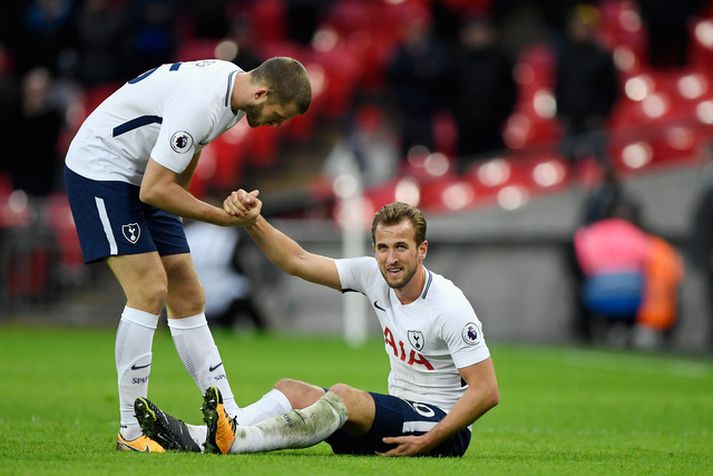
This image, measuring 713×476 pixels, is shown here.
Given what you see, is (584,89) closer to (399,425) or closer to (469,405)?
(399,425)

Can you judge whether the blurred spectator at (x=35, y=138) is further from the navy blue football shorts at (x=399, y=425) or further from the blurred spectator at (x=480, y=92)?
the navy blue football shorts at (x=399, y=425)

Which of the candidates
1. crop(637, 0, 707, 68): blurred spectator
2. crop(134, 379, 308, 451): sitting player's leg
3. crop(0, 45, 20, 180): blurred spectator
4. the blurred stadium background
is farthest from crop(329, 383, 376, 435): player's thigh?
crop(637, 0, 707, 68): blurred spectator

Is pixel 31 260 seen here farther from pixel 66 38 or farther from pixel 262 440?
pixel 262 440

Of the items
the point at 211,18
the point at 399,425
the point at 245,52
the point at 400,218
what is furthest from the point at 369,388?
the point at 211,18

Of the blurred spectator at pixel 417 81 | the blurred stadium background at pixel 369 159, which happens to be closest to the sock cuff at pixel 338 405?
the blurred stadium background at pixel 369 159

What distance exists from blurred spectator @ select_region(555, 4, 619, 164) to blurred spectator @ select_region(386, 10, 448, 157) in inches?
64.2

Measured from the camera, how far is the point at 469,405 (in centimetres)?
661

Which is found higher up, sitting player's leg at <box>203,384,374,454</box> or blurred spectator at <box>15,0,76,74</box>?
blurred spectator at <box>15,0,76,74</box>

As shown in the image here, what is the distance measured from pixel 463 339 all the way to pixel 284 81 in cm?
161

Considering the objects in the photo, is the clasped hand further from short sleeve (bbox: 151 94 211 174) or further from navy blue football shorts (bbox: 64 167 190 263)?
navy blue football shorts (bbox: 64 167 190 263)

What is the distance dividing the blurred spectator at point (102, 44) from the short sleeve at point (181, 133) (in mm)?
12738

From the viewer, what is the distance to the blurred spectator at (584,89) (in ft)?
58.1

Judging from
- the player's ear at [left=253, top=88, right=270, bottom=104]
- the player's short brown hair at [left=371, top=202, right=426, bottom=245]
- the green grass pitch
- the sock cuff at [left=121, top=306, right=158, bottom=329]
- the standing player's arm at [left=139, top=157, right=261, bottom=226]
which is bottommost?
the green grass pitch

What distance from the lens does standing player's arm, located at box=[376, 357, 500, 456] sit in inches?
261
